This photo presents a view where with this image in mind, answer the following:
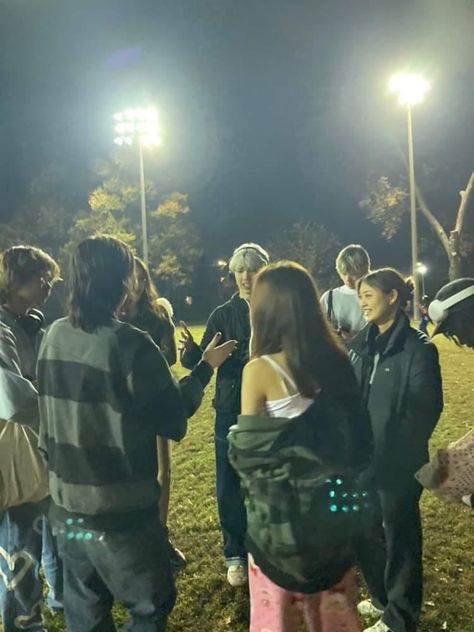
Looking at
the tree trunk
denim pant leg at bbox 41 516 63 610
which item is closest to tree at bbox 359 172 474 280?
the tree trunk

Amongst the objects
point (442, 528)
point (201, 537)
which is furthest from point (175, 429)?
point (442, 528)

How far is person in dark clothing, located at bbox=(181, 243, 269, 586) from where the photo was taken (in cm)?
380

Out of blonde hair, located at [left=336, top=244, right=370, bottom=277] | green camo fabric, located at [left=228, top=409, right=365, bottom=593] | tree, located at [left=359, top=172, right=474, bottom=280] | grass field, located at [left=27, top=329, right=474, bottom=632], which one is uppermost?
tree, located at [left=359, top=172, right=474, bottom=280]

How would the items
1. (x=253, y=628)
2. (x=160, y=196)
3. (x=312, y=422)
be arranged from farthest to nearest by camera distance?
1. (x=160, y=196)
2. (x=253, y=628)
3. (x=312, y=422)

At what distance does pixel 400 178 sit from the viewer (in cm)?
3144

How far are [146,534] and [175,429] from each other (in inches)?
15.7

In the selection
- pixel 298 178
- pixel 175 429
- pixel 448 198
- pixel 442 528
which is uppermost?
pixel 298 178

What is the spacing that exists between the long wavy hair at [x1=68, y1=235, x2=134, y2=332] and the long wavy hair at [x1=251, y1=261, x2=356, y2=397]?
520 millimetres

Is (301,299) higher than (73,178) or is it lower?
lower

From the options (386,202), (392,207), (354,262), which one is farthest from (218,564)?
(392,207)

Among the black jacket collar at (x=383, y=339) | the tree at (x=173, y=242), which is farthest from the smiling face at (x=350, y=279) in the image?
the tree at (x=173, y=242)

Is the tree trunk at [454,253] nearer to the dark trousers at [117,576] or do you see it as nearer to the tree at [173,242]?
the tree at [173,242]

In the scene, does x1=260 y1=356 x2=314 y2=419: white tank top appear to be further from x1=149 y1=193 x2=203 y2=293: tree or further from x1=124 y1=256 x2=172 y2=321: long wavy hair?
x1=149 y1=193 x2=203 y2=293: tree

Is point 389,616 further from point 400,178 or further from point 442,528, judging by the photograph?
point 400,178
